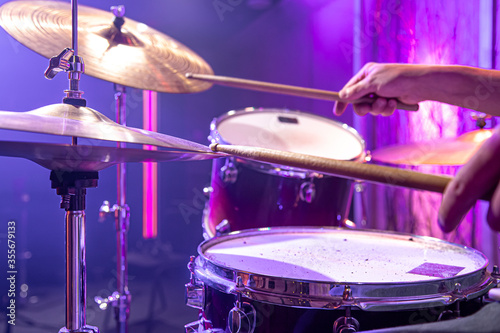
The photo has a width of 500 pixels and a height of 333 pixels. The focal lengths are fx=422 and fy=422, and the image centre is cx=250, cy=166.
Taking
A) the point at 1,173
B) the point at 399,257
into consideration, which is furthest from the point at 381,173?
the point at 1,173

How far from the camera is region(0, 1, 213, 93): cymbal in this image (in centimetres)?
115

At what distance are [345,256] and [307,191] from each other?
0.55m

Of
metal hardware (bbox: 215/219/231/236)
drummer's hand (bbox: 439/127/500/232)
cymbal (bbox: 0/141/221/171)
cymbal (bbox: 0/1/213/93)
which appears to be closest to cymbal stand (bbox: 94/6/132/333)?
cymbal (bbox: 0/1/213/93)

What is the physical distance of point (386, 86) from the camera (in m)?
1.11

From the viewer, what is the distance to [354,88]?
116 cm

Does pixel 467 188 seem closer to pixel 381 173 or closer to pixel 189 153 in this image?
pixel 381 173

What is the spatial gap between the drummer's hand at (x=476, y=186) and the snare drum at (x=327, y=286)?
346 millimetres

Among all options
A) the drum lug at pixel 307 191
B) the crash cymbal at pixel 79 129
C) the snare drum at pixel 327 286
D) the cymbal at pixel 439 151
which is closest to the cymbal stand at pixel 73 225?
the crash cymbal at pixel 79 129

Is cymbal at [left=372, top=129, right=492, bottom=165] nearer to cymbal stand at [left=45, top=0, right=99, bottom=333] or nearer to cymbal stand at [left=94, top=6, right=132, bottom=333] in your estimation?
cymbal stand at [left=94, top=6, right=132, bottom=333]

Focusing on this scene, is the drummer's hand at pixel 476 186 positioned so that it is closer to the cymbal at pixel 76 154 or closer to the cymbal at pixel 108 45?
the cymbal at pixel 76 154

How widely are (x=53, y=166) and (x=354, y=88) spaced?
0.78 metres

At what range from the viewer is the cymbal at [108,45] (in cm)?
115

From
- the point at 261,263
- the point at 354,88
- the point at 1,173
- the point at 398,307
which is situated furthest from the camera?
the point at 1,173

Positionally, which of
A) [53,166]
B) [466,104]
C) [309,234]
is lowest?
[309,234]
